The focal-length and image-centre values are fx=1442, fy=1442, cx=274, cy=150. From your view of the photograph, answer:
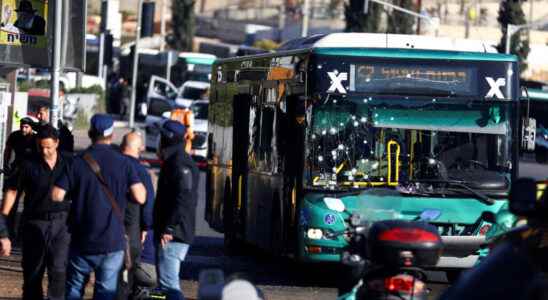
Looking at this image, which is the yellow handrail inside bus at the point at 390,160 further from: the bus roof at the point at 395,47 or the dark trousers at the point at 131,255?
the dark trousers at the point at 131,255

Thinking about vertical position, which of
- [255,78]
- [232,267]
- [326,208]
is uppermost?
[255,78]

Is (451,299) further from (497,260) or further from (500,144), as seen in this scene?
(500,144)

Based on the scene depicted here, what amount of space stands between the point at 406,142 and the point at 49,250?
4.73m

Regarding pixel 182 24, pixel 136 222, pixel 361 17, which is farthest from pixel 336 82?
pixel 182 24

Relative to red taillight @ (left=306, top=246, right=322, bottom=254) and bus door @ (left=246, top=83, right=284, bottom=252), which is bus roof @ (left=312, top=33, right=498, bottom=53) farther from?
red taillight @ (left=306, top=246, right=322, bottom=254)

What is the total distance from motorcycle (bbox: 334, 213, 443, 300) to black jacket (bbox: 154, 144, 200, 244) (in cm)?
294

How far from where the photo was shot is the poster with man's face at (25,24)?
61.3 ft

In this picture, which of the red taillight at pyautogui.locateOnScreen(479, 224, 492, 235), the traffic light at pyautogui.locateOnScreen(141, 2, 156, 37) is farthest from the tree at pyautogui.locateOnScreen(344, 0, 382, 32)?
the red taillight at pyautogui.locateOnScreen(479, 224, 492, 235)

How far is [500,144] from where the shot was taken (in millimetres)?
15055

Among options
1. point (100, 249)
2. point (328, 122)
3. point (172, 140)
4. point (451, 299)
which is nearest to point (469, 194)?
point (328, 122)

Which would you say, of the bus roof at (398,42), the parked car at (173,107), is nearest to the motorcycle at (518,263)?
the bus roof at (398,42)

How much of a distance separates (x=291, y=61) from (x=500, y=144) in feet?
7.86

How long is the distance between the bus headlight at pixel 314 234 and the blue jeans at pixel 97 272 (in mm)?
4783

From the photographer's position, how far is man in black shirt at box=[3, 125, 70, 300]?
11391 millimetres
